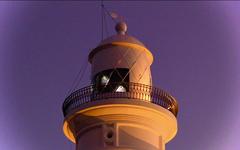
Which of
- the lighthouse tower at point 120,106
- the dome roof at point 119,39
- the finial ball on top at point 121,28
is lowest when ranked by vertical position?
the lighthouse tower at point 120,106

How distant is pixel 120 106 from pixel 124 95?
35 centimetres

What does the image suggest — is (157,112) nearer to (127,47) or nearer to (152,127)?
(152,127)

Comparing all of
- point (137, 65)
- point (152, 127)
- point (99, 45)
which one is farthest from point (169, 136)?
point (99, 45)

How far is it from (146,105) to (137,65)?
129 centimetres

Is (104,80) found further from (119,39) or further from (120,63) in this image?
(119,39)

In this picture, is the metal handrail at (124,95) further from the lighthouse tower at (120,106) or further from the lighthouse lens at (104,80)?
the lighthouse lens at (104,80)

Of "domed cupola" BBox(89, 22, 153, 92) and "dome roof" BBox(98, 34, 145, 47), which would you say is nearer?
"domed cupola" BBox(89, 22, 153, 92)

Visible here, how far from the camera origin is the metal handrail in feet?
42.3

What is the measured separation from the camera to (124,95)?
12.8 metres

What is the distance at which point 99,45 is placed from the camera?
1396 centimetres

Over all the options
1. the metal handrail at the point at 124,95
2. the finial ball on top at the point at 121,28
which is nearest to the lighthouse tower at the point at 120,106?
the metal handrail at the point at 124,95

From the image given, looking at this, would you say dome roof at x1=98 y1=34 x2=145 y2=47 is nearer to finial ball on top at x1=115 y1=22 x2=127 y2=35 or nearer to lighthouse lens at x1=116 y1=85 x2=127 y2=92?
finial ball on top at x1=115 y1=22 x2=127 y2=35

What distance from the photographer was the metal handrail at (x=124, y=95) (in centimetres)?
1288

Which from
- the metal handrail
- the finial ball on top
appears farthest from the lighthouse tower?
the finial ball on top
